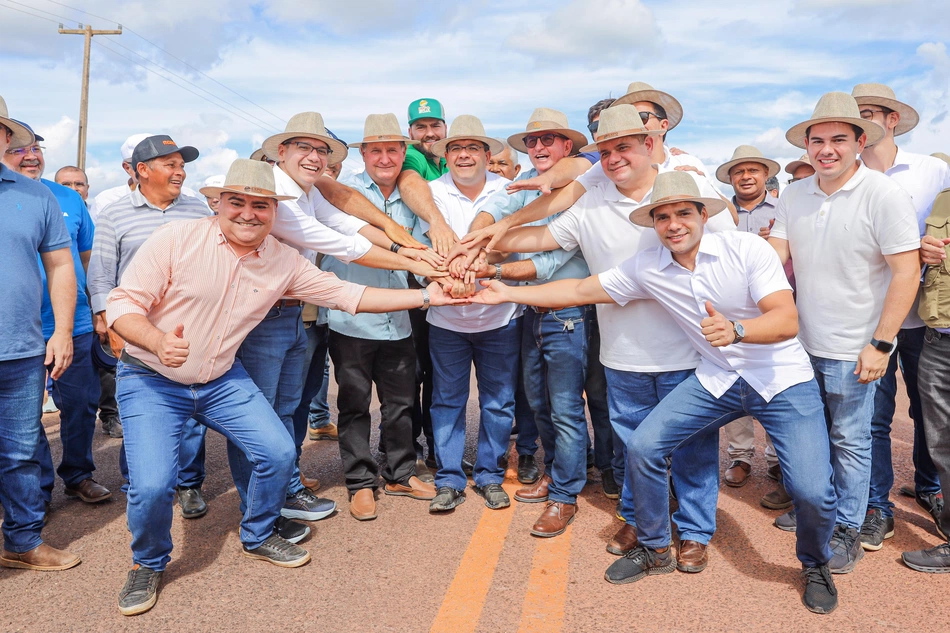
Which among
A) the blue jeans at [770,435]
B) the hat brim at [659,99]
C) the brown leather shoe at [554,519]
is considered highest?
the hat brim at [659,99]

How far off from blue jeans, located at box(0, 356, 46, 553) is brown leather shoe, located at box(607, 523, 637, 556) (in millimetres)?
3180

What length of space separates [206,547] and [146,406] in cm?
101

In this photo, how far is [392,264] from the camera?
15.6 feet

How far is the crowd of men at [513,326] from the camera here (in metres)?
3.78

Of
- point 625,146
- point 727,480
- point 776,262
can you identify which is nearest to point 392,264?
point 625,146

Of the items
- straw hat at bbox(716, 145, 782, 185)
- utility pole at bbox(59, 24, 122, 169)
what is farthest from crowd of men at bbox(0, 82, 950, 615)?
utility pole at bbox(59, 24, 122, 169)

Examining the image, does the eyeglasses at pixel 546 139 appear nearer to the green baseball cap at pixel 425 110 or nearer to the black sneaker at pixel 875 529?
the green baseball cap at pixel 425 110

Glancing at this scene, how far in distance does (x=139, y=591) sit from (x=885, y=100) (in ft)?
16.9

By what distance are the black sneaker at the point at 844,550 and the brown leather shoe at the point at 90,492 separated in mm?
4497

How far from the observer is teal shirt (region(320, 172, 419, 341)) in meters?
4.89

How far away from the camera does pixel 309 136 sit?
4.60 metres

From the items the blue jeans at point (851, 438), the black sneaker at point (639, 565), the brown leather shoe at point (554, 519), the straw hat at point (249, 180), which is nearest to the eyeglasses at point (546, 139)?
the straw hat at point (249, 180)

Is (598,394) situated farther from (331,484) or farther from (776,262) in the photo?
(331,484)

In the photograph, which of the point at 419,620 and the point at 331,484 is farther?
the point at 331,484
